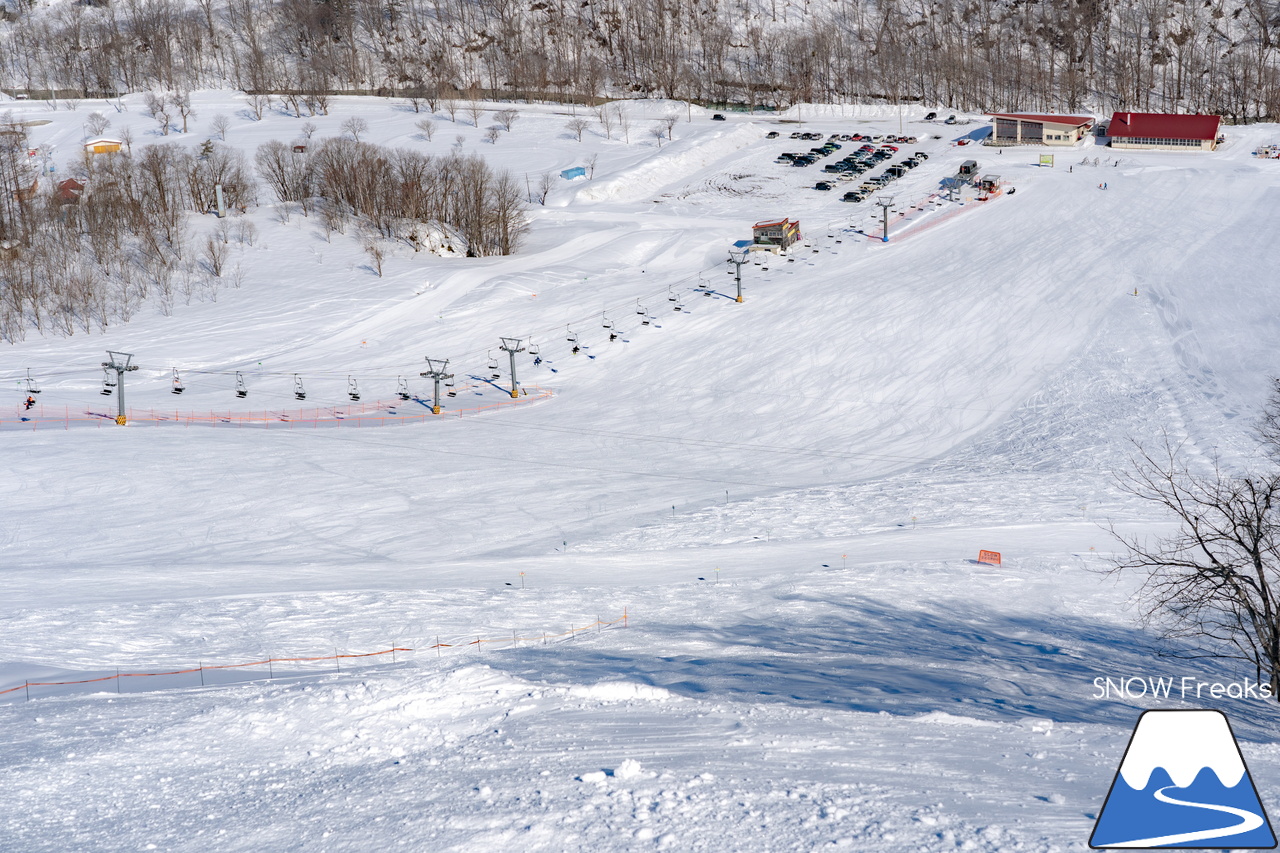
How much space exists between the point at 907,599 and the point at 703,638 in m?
6.30

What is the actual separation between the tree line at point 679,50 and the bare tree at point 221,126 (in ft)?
26.0

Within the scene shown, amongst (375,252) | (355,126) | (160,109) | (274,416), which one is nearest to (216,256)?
(375,252)

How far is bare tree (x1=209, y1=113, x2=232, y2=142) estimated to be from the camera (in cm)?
9825

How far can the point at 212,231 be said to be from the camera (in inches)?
2724

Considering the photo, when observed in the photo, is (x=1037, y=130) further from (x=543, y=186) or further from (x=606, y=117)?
(x=543, y=186)

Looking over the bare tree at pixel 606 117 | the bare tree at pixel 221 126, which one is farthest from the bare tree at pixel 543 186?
the bare tree at pixel 221 126

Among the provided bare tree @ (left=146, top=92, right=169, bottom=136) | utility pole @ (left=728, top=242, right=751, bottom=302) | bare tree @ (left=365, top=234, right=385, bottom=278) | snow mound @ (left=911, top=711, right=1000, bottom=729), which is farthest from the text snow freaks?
bare tree @ (left=146, top=92, right=169, bottom=136)

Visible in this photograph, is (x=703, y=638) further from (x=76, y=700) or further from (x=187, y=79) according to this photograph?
(x=187, y=79)

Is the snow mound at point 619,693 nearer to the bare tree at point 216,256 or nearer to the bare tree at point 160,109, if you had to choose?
the bare tree at point 216,256

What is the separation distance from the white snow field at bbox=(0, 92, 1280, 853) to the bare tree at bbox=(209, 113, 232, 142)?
31238 mm

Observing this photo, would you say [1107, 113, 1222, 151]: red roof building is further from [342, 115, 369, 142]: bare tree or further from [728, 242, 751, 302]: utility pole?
[342, 115, 369, 142]: bare tree

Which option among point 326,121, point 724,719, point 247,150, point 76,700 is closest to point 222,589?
point 76,700

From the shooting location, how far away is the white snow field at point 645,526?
13.8 metres

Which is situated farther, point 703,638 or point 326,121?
point 326,121
